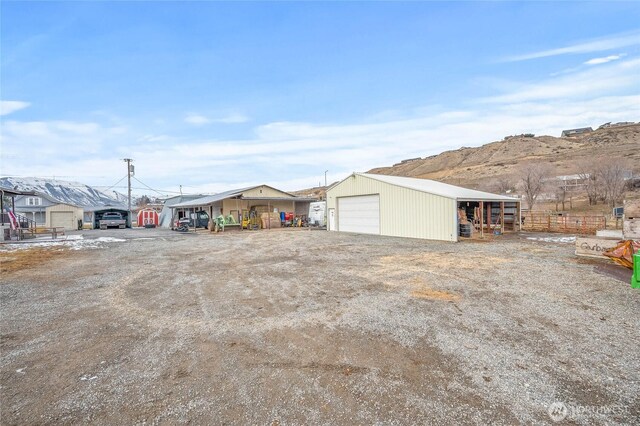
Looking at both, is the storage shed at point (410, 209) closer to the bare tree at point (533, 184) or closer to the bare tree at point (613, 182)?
the bare tree at point (613, 182)

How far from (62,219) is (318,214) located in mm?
28561

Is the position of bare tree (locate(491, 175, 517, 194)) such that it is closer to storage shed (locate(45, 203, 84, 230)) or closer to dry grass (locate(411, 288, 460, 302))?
dry grass (locate(411, 288, 460, 302))

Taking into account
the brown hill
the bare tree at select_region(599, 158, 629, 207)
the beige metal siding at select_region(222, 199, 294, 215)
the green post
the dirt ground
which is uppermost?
the brown hill

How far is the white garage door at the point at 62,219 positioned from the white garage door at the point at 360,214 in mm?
30912

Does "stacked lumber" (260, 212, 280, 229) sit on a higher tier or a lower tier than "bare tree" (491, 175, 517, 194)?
lower

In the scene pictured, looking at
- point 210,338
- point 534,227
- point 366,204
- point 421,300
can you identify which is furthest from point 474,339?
point 534,227

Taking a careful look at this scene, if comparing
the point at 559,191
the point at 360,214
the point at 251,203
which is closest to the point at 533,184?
the point at 559,191

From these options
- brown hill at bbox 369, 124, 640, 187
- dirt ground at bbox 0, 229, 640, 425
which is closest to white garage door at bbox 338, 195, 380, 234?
dirt ground at bbox 0, 229, 640, 425

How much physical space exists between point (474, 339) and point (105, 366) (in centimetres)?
448

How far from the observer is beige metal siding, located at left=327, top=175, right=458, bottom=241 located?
1531 centimetres

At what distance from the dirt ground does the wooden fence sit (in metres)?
13.9

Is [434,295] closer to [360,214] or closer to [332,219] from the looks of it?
[360,214]

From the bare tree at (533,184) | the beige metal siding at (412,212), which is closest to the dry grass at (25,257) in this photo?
the beige metal siding at (412,212)

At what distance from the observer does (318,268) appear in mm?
8945
